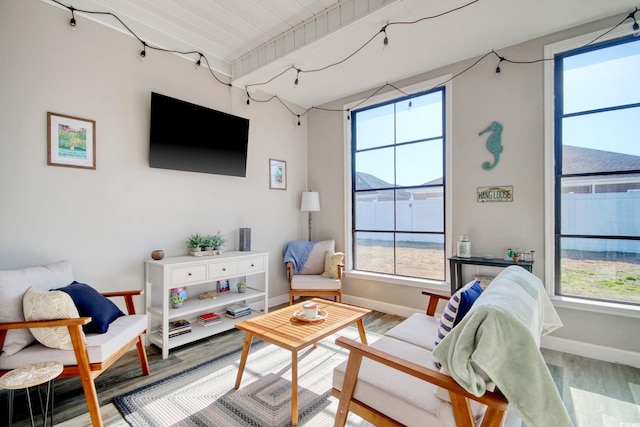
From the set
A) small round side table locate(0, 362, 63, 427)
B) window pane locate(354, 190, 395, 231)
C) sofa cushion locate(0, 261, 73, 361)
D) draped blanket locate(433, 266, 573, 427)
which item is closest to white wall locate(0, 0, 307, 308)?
sofa cushion locate(0, 261, 73, 361)

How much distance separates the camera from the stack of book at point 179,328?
8.98 feet

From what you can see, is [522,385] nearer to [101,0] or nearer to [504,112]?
[504,112]

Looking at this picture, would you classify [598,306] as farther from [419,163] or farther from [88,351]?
[88,351]

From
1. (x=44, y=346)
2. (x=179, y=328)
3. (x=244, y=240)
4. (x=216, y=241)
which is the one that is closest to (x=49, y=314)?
(x=44, y=346)

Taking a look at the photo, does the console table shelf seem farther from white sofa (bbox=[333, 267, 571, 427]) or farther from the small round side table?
the small round side table

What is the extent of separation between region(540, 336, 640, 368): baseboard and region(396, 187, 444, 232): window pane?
4.58 feet

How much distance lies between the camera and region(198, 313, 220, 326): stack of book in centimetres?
303

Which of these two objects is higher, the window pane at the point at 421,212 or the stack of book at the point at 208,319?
the window pane at the point at 421,212

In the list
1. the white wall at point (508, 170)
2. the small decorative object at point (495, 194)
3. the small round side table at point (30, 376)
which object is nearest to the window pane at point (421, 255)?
the white wall at point (508, 170)

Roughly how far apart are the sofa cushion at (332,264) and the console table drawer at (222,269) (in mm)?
1189

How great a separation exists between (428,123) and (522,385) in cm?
302

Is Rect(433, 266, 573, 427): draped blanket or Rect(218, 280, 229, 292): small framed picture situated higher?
Rect(433, 266, 573, 427): draped blanket

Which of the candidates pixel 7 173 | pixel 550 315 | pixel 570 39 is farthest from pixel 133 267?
pixel 570 39

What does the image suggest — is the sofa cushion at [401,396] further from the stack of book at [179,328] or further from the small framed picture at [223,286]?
the small framed picture at [223,286]
